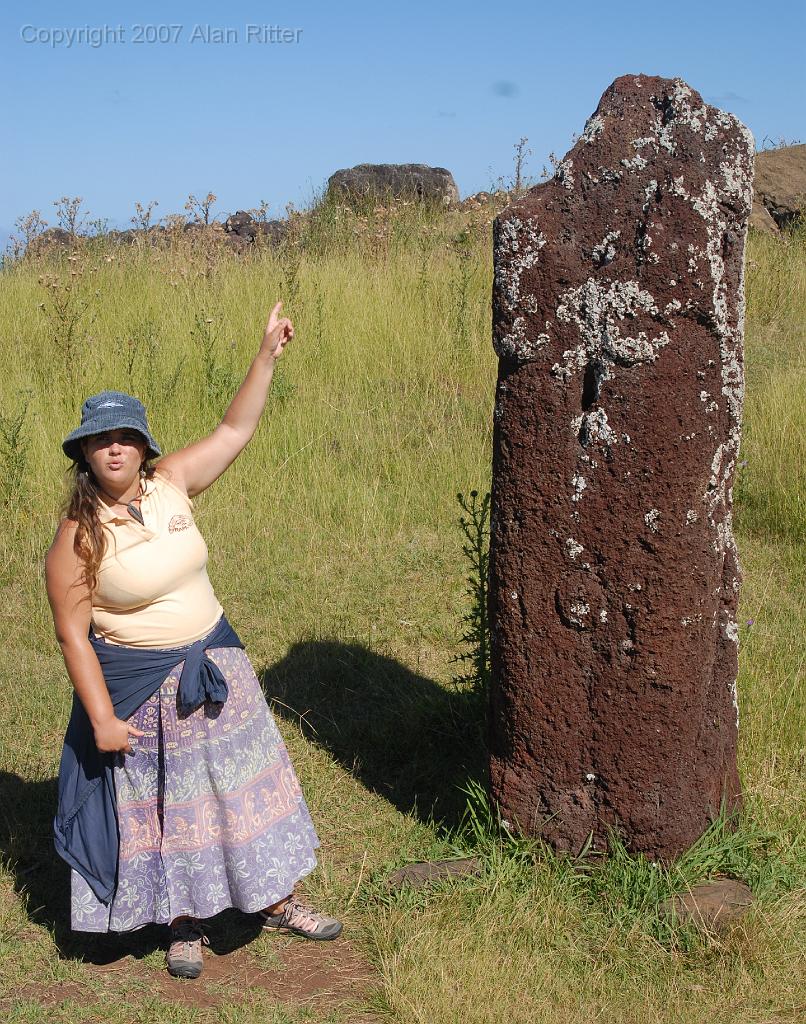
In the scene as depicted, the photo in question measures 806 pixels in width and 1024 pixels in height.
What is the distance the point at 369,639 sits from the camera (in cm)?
519

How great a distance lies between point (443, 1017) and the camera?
2.89m

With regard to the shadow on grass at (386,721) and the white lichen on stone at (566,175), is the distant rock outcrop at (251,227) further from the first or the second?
the white lichen on stone at (566,175)

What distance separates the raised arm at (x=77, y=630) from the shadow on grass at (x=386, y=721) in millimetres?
1348

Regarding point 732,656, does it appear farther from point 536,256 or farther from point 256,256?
point 256,256

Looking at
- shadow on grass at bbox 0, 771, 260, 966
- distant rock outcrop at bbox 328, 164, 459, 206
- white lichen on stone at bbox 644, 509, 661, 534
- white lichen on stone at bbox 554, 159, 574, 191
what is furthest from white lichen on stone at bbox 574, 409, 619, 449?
distant rock outcrop at bbox 328, 164, 459, 206

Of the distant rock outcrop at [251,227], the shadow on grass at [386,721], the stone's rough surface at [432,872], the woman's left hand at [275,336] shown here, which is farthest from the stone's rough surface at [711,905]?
the distant rock outcrop at [251,227]

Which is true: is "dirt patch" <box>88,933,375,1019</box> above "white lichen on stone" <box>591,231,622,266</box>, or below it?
below

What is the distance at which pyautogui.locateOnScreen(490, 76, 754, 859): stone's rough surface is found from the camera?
293 cm

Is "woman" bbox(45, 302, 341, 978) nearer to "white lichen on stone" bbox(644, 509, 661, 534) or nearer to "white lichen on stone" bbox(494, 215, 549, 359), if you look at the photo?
"white lichen on stone" bbox(494, 215, 549, 359)

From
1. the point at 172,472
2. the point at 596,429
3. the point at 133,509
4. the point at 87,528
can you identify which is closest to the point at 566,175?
the point at 596,429

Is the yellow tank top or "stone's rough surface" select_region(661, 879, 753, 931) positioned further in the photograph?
"stone's rough surface" select_region(661, 879, 753, 931)

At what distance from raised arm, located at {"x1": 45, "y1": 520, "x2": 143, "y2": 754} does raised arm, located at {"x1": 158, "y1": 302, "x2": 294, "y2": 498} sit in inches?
17.5

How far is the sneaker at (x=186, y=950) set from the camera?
10.4 feet

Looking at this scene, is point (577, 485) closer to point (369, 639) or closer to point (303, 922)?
point (303, 922)
